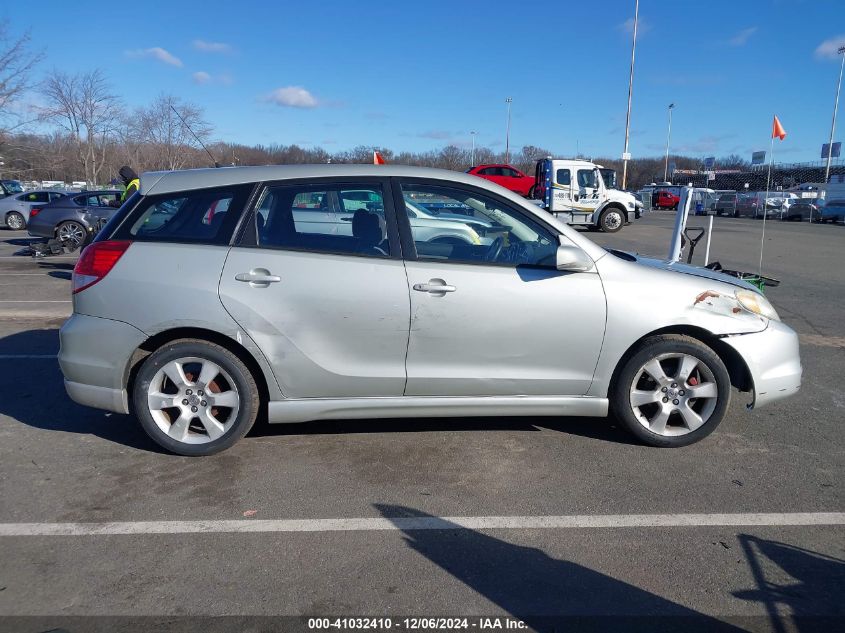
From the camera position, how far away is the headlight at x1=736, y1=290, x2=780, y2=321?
4309 mm

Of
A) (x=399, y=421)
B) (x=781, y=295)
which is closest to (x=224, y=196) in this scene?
(x=399, y=421)

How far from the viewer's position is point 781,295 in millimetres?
10391

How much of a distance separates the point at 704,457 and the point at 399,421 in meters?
2.07

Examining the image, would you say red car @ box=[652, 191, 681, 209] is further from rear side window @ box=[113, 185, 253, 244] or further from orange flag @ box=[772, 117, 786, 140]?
rear side window @ box=[113, 185, 253, 244]

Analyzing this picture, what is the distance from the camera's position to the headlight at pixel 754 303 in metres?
4.31

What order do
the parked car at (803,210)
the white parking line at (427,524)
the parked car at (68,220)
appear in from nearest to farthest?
the white parking line at (427,524), the parked car at (68,220), the parked car at (803,210)

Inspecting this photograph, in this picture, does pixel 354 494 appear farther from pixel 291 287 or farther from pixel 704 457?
pixel 704 457

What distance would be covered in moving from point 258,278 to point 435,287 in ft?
3.53

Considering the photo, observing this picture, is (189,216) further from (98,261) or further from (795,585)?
(795,585)

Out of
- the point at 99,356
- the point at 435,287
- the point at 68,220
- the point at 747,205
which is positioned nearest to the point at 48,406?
the point at 99,356

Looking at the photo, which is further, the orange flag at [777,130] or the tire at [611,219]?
the tire at [611,219]

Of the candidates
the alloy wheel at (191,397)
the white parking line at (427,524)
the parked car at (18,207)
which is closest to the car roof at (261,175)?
the alloy wheel at (191,397)

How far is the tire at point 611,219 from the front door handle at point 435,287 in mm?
20110

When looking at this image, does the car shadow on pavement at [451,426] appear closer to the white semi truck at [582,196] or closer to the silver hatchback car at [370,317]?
the silver hatchback car at [370,317]
